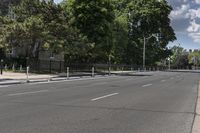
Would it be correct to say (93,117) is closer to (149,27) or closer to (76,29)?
(76,29)

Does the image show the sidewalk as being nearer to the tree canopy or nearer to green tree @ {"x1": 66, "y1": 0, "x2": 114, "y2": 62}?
the tree canopy

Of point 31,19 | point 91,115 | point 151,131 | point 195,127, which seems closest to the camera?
point 151,131

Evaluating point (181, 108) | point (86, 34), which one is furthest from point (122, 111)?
point (86, 34)

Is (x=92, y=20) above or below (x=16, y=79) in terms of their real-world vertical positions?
above

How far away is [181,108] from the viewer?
15703 millimetres

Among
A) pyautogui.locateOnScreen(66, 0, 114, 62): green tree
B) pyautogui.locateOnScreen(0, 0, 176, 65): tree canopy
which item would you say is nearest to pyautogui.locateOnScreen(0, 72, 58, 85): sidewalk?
pyautogui.locateOnScreen(0, 0, 176, 65): tree canopy

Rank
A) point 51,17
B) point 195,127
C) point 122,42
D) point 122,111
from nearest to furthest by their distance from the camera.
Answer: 1. point 195,127
2. point 122,111
3. point 51,17
4. point 122,42

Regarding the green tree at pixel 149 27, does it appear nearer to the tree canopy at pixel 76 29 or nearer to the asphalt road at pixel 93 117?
the tree canopy at pixel 76 29

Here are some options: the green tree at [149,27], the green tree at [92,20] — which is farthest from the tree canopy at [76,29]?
the green tree at [149,27]

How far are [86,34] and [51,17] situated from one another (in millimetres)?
10428

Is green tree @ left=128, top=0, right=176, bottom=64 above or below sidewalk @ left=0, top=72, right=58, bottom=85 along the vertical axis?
above

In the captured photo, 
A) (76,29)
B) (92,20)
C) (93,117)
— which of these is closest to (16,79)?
(76,29)

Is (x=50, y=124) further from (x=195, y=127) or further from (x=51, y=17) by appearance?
(x=51, y=17)

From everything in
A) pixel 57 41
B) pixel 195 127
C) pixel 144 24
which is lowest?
pixel 195 127
